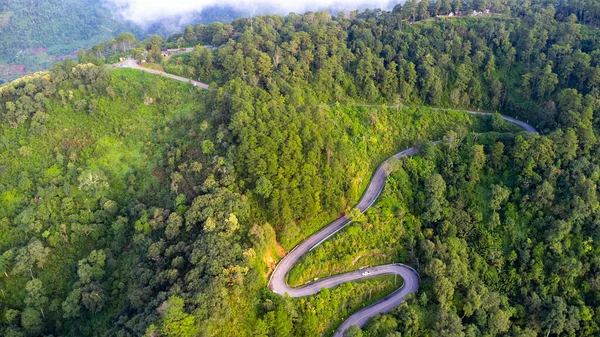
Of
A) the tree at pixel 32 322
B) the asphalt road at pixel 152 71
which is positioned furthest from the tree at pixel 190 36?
the tree at pixel 32 322

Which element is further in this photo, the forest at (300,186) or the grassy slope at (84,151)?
the grassy slope at (84,151)

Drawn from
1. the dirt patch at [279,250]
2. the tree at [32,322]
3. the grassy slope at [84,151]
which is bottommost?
the tree at [32,322]

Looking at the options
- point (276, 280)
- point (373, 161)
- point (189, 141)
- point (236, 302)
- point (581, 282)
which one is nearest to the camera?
point (236, 302)

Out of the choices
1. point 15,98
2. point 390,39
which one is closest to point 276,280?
point 15,98

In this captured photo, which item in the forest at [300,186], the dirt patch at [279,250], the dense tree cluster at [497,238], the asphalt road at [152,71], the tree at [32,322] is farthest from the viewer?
the asphalt road at [152,71]

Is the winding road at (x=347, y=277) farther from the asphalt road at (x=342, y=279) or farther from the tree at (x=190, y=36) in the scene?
the tree at (x=190, y=36)

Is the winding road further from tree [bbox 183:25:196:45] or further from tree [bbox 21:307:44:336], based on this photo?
tree [bbox 183:25:196:45]

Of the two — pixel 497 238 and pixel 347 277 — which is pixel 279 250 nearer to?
pixel 347 277

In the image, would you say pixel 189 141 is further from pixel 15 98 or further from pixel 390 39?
pixel 390 39
